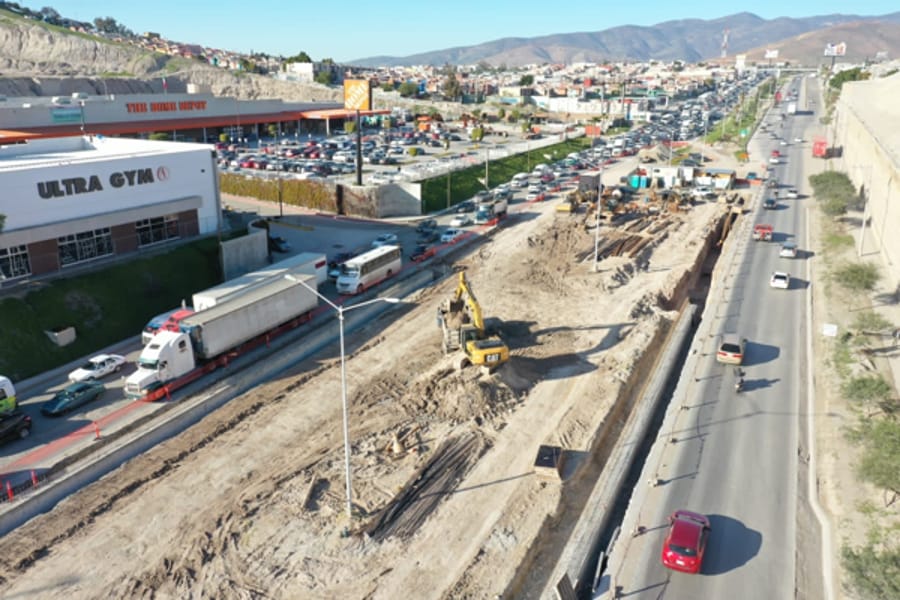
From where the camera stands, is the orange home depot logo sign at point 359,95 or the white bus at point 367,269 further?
the orange home depot logo sign at point 359,95

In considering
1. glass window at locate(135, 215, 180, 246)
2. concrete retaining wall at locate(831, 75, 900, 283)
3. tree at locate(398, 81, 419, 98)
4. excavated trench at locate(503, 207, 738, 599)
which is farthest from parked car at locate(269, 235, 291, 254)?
tree at locate(398, 81, 419, 98)

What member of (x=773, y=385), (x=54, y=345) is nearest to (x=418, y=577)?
(x=773, y=385)

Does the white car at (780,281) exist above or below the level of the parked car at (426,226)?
below

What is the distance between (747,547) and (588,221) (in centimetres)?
4872

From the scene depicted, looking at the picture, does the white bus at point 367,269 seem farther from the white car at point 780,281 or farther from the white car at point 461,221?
the white car at point 780,281

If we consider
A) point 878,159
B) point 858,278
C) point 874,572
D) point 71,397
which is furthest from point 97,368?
point 878,159

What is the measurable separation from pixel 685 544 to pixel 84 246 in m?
40.1

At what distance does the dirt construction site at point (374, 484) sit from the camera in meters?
22.0

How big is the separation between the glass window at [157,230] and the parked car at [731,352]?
3843 cm

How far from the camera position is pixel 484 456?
2889 cm

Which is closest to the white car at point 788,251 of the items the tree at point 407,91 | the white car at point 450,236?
the white car at point 450,236

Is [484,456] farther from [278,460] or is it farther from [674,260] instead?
[674,260]

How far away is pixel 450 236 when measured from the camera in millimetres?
61969

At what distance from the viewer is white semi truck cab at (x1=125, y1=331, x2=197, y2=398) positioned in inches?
1270
